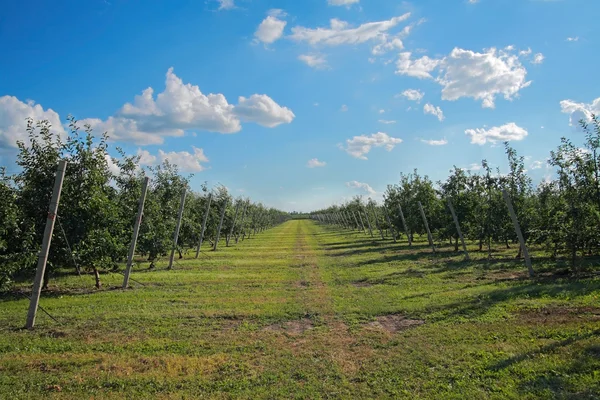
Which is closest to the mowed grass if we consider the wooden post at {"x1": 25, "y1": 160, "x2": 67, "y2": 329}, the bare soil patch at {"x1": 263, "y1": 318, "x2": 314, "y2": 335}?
the bare soil patch at {"x1": 263, "y1": 318, "x2": 314, "y2": 335}

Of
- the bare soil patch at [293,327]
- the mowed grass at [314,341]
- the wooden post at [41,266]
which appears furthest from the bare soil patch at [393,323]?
the wooden post at [41,266]

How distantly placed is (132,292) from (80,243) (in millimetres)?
2527

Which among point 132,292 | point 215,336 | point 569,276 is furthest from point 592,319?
point 132,292

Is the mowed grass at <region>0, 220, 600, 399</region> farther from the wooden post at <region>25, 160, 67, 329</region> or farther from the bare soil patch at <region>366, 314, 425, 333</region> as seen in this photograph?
the wooden post at <region>25, 160, 67, 329</region>

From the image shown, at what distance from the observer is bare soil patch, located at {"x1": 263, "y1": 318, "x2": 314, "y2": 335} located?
30.3 ft

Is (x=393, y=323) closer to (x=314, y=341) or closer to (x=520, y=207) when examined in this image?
(x=314, y=341)

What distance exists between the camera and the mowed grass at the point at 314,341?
6.05 meters

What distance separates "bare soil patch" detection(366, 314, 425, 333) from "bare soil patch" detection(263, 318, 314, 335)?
59.3 inches

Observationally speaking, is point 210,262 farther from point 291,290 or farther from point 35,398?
point 35,398

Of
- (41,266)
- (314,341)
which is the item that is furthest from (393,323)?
(41,266)

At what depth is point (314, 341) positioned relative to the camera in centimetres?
834

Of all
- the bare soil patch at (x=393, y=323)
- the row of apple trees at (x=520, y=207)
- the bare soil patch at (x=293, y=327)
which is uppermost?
the row of apple trees at (x=520, y=207)

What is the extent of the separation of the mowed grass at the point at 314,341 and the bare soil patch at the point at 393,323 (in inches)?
3.5

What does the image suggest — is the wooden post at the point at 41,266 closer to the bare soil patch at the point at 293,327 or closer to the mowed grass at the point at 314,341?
the mowed grass at the point at 314,341
